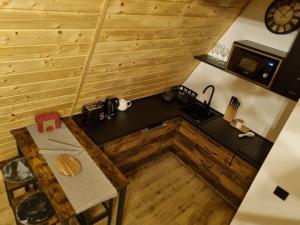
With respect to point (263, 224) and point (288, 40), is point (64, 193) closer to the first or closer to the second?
point (263, 224)

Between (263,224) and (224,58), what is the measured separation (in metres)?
1.76

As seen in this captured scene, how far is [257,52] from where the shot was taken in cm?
216

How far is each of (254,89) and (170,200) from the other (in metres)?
1.55

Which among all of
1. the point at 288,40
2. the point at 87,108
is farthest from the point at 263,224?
the point at 87,108

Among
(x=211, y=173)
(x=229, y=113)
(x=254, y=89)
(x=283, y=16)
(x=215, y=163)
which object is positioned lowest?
(x=211, y=173)

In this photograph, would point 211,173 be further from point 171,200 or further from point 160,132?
point 160,132

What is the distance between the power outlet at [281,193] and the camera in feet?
5.76

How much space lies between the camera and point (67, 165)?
70.9 inches

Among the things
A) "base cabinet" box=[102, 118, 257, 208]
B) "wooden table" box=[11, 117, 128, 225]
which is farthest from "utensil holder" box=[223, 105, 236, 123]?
"wooden table" box=[11, 117, 128, 225]

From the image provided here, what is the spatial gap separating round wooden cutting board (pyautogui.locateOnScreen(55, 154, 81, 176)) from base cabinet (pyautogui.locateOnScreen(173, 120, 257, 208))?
4.83ft

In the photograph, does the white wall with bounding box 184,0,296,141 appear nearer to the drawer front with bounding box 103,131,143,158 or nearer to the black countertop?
the black countertop

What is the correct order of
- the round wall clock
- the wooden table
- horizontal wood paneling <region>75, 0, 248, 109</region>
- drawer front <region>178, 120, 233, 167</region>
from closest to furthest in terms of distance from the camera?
1. the wooden table
2. horizontal wood paneling <region>75, 0, 248, 109</region>
3. the round wall clock
4. drawer front <region>178, 120, 233, 167</region>

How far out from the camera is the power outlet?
1.76 m

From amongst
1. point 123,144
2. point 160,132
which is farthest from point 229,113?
point 123,144
